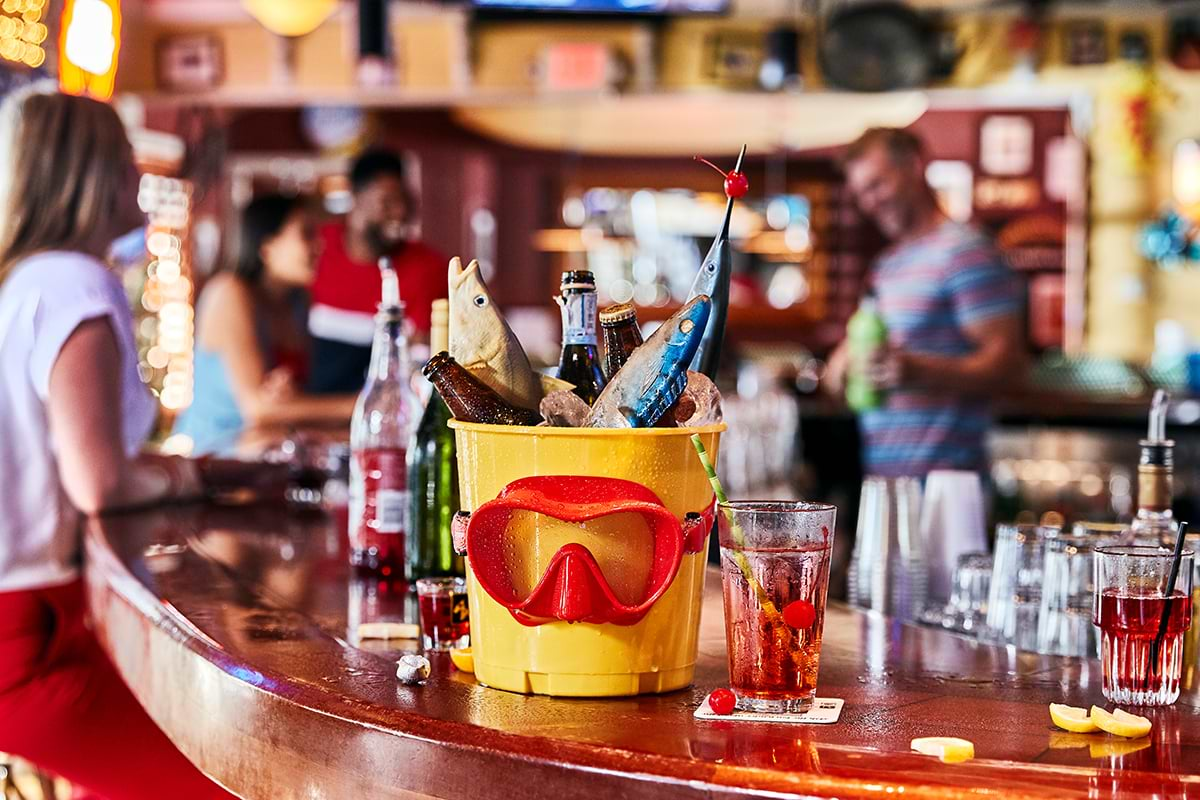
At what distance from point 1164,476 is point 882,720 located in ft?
1.91

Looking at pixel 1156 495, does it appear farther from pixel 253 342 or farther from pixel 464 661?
pixel 253 342

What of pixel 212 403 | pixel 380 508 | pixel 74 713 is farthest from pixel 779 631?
pixel 212 403

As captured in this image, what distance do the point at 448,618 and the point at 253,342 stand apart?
3265mm

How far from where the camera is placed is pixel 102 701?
197 centimetres

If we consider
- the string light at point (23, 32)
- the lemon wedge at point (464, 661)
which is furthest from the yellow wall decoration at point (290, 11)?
the lemon wedge at point (464, 661)

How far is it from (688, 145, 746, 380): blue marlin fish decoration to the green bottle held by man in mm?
2451

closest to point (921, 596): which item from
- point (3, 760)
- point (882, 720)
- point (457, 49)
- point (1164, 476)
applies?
point (1164, 476)

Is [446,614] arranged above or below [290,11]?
below

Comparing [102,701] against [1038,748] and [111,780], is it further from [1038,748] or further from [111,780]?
[1038,748]

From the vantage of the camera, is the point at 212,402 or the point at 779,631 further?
the point at 212,402

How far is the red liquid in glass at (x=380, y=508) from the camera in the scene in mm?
1792

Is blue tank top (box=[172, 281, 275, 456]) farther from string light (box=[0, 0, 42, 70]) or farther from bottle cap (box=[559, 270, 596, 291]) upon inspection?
bottle cap (box=[559, 270, 596, 291])

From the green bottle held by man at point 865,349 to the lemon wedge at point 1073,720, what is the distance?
269cm

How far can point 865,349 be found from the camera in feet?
12.2
